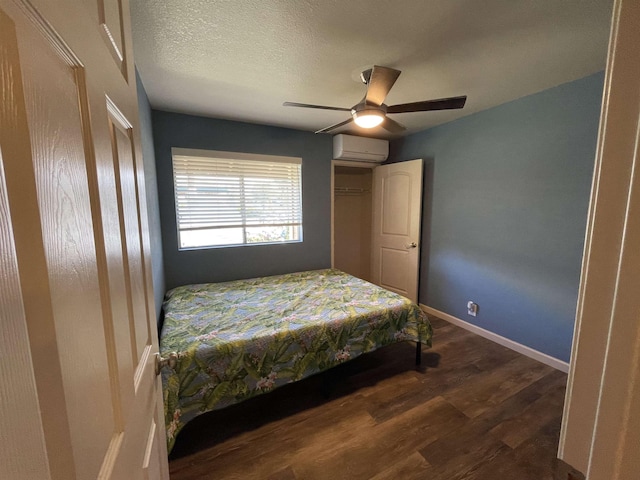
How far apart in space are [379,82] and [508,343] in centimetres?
273

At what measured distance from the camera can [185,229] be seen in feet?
9.49

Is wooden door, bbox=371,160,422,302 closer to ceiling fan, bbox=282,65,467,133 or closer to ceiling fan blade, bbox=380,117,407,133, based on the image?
ceiling fan blade, bbox=380,117,407,133

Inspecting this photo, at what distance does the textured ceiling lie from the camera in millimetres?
1346

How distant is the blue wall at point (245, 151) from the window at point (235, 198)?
0.08 metres

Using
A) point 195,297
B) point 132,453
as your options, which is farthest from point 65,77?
point 195,297

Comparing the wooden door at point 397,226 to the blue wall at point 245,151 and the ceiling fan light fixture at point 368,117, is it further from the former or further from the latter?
the ceiling fan light fixture at point 368,117

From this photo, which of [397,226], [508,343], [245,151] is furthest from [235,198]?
[508,343]

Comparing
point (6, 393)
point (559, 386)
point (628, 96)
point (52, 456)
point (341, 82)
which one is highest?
point (341, 82)

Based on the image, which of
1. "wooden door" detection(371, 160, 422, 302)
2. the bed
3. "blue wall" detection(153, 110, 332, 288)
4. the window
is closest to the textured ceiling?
"blue wall" detection(153, 110, 332, 288)

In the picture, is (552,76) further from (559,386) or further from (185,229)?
(185,229)

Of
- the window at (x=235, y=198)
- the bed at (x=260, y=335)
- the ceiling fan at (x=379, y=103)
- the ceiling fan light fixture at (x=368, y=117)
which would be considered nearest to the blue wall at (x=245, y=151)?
the window at (x=235, y=198)

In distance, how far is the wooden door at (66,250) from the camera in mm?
252

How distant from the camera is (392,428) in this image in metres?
1.72

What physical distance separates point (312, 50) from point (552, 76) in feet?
6.19
